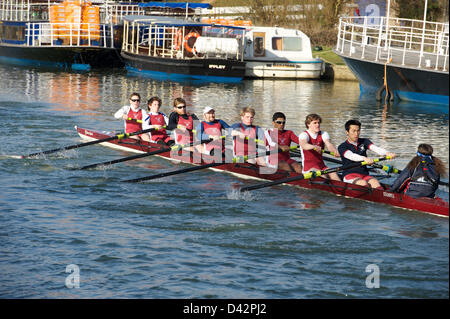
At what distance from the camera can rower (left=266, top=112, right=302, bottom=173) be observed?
46.9 feet

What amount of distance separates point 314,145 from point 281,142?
1.14 m

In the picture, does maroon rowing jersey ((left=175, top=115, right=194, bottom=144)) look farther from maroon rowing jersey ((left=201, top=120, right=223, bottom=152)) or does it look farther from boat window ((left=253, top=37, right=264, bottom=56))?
boat window ((left=253, top=37, right=264, bottom=56))

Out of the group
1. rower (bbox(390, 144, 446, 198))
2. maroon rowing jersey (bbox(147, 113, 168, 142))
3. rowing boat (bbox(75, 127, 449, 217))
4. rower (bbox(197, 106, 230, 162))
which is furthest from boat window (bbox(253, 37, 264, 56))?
rower (bbox(390, 144, 446, 198))

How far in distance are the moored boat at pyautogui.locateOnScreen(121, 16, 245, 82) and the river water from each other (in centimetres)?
1753

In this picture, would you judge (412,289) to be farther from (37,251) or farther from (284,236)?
(37,251)

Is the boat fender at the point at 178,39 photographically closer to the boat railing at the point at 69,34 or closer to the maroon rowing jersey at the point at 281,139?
the boat railing at the point at 69,34

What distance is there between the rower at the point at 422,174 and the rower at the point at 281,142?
2532 mm

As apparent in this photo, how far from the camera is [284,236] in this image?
11.6 meters

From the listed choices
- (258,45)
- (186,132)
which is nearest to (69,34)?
(258,45)

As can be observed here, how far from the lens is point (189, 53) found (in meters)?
37.9

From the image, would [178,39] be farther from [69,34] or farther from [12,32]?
[12,32]

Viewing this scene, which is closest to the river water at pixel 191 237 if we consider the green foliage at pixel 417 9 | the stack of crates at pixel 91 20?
the green foliage at pixel 417 9

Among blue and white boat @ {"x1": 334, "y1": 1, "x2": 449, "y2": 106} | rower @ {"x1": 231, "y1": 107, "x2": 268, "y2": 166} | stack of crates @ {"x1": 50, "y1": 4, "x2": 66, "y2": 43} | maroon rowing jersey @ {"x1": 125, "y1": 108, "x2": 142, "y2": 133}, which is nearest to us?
rower @ {"x1": 231, "y1": 107, "x2": 268, "y2": 166}

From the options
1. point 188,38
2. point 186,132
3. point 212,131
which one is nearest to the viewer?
point 212,131
